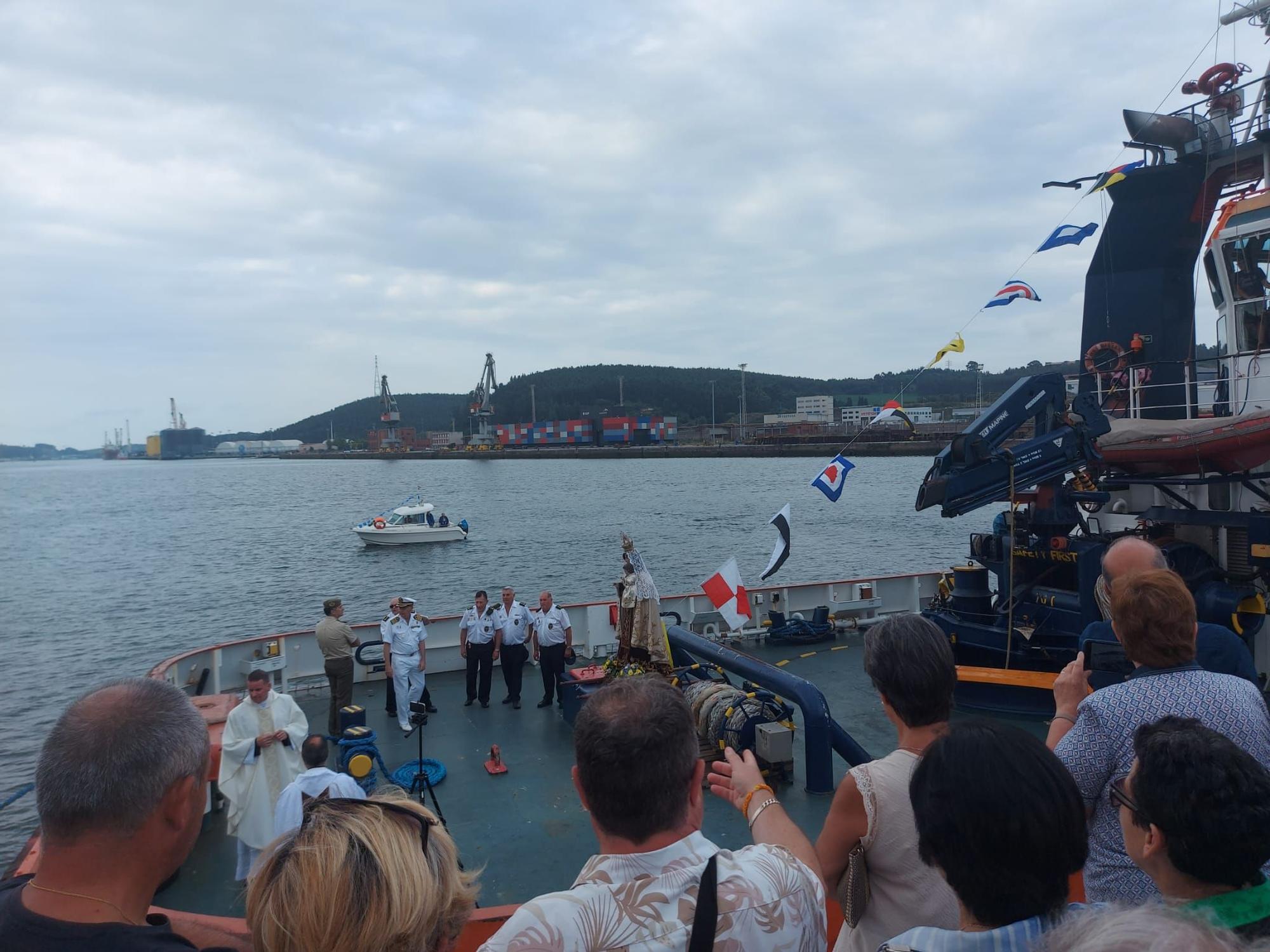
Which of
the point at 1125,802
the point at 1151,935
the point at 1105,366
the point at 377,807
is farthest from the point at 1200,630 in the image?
the point at 1105,366

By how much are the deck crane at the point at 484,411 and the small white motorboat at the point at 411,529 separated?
104478 millimetres

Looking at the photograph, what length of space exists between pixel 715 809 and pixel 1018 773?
16.8ft

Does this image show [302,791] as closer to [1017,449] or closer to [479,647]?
[479,647]

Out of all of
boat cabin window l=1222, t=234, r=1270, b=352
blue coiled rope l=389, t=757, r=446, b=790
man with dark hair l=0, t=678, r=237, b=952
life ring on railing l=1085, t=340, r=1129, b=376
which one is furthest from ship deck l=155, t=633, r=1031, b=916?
boat cabin window l=1222, t=234, r=1270, b=352

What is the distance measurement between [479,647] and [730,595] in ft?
9.63

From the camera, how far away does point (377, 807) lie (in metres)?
1.57

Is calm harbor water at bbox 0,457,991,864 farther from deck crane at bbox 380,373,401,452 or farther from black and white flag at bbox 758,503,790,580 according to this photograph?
deck crane at bbox 380,373,401,452

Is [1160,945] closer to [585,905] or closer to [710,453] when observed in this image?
[585,905]

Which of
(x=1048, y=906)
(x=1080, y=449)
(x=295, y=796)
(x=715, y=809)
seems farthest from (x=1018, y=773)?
(x=1080, y=449)

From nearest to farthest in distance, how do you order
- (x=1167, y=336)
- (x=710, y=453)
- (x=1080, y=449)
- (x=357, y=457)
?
(x=1080, y=449) < (x=1167, y=336) < (x=710, y=453) < (x=357, y=457)

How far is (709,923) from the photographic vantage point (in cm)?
157

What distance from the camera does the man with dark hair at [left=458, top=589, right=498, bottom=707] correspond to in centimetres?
900

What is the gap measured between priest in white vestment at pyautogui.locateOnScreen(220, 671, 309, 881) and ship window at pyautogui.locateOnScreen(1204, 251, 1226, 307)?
11.7 m

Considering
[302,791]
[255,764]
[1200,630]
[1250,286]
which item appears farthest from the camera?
[1250,286]
